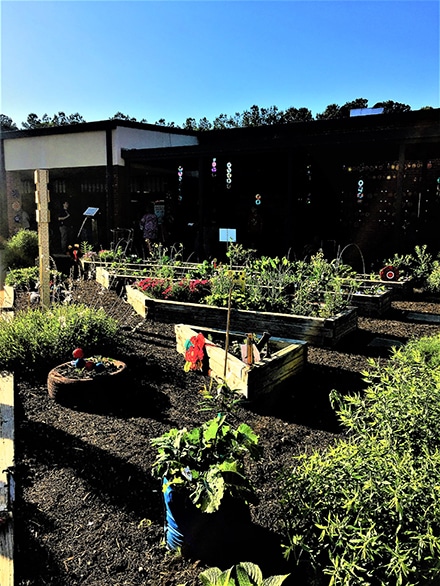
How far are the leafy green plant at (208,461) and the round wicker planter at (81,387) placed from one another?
1.80 metres

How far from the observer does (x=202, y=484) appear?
2213 millimetres

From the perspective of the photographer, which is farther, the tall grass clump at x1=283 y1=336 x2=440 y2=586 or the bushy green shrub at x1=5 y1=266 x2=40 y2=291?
the bushy green shrub at x1=5 y1=266 x2=40 y2=291

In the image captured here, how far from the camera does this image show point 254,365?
4.13m

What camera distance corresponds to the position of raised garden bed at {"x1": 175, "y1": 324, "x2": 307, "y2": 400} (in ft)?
13.2

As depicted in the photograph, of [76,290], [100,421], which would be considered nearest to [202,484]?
[100,421]

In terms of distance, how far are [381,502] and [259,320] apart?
14.4 ft

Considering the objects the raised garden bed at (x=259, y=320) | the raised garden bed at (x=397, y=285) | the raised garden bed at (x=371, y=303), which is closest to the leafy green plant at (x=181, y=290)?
the raised garden bed at (x=259, y=320)

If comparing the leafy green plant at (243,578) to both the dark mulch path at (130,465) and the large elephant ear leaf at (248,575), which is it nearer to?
the large elephant ear leaf at (248,575)

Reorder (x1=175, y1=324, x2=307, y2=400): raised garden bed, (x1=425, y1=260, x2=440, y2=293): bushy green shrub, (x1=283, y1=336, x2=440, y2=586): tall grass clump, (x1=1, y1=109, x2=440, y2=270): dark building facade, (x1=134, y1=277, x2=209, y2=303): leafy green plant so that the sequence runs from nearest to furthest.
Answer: (x1=283, y1=336, x2=440, y2=586): tall grass clump
(x1=175, y1=324, x2=307, y2=400): raised garden bed
(x1=134, y1=277, x2=209, y2=303): leafy green plant
(x1=425, y1=260, x2=440, y2=293): bushy green shrub
(x1=1, y1=109, x2=440, y2=270): dark building facade

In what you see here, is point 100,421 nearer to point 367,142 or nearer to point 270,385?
point 270,385

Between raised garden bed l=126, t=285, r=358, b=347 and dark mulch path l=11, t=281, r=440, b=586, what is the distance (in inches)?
10.5

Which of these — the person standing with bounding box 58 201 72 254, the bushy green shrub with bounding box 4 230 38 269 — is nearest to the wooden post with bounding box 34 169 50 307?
the bushy green shrub with bounding box 4 230 38 269

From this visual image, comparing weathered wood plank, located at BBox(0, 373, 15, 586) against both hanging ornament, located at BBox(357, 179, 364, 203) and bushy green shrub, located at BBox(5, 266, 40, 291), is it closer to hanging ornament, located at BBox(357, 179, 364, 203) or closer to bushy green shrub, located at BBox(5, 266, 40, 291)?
bushy green shrub, located at BBox(5, 266, 40, 291)

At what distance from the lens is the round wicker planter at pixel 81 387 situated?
4.08m
